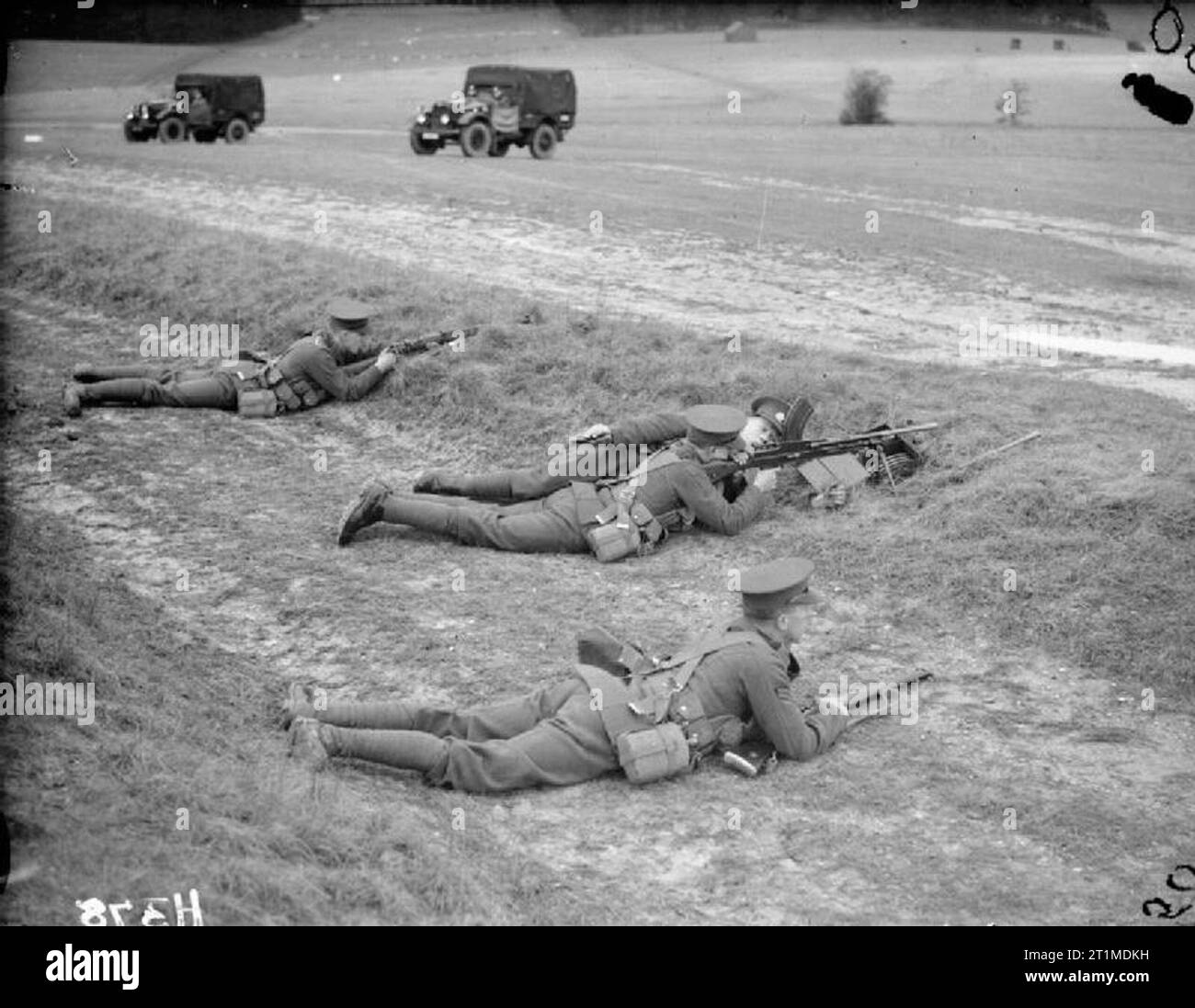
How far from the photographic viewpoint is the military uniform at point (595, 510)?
9.57m

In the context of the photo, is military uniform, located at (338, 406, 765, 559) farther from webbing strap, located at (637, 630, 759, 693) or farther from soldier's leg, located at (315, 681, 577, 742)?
soldier's leg, located at (315, 681, 577, 742)

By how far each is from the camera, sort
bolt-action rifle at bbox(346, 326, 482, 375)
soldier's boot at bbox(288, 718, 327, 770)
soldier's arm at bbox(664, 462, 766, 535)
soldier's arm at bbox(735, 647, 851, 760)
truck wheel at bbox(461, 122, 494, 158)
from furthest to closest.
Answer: truck wheel at bbox(461, 122, 494, 158), bolt-action rifle at bbox(346, 326, 482, 375), soldier's arm at bbox(664, 462, 766, 535), soldier's arm at bbox(735, 647, 851, 760), soldier's boot at bbox(288, 718, 327, 770)

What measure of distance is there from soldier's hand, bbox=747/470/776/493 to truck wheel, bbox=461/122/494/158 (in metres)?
21.6

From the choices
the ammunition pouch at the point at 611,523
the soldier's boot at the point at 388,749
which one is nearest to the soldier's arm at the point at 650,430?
the ammunition pouch at the point at 611,523

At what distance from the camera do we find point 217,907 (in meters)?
5.25

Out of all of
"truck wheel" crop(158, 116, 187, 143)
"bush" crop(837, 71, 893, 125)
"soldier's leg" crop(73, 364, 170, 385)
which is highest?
"bush" crop(837, 71, 893, 125)

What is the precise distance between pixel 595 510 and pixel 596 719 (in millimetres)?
3003

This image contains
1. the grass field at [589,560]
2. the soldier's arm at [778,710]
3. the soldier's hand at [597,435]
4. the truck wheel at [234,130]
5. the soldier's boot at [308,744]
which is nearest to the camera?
the grass field at [589,560]

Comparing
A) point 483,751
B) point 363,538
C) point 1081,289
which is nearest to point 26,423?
point 363,538

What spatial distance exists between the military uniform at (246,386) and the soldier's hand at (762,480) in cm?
427

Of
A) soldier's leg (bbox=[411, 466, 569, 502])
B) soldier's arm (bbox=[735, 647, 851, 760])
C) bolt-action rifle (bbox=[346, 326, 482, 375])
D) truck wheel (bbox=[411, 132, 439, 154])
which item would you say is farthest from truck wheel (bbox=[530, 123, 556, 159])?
soldier's arm (bbox=[735, 647, 851, 760])

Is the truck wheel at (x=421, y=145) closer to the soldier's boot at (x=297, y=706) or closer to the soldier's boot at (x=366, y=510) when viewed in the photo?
the soldier's boot at (x=366, y=510)

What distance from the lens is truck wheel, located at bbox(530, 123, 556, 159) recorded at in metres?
30.8

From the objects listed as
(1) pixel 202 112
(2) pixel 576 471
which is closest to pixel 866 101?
(1) pixel 202 112
